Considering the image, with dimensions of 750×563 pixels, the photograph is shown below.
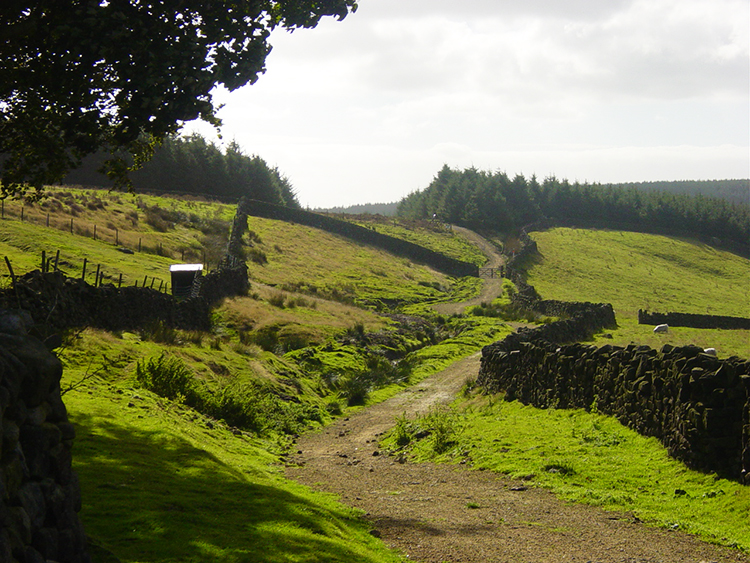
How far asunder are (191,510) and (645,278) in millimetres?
77727

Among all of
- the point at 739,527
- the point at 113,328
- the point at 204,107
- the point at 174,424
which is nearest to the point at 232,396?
the point at 174,424

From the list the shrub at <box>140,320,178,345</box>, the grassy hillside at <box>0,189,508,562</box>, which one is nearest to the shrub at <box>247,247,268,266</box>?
the grassy hillside at <box>0,189,508,562</box>

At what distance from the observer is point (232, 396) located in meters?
17.5

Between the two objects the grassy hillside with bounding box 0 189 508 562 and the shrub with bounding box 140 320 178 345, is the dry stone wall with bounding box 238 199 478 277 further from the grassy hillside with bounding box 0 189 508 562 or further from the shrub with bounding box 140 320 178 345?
the shrub with bounding box 140 320 178 345

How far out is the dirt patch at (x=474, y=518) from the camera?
29.6 feet

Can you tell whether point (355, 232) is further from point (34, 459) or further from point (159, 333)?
point (34, 459)

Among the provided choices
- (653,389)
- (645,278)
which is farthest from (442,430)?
(645,278)

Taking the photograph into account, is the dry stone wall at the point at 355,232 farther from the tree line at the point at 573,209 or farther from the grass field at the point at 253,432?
the tree line at the point at 573,209

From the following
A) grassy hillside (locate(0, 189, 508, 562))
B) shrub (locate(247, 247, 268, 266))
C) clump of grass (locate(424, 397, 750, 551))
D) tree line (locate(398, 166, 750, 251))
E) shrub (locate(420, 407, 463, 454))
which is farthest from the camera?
tree line (locate(398, 166, 750, 251))

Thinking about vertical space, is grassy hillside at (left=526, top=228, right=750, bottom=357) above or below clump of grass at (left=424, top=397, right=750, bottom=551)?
above

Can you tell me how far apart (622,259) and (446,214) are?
128 feet

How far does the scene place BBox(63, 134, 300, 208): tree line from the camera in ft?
292

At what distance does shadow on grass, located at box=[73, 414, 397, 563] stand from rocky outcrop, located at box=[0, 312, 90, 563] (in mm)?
770

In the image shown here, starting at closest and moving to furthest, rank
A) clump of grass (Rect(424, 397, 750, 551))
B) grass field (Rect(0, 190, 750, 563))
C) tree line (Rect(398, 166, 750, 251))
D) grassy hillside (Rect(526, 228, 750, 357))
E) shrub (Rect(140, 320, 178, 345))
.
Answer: grass field (Rect(0, 190, 750, 563))
clump of grass (Rect(424, 397, 750, 551))
shrub (Rect(140, 320, 178, 345))
grassy hillside (Rect(526, 228, 750, 357))
tree line (Rect(398, 166, 750, 251))
